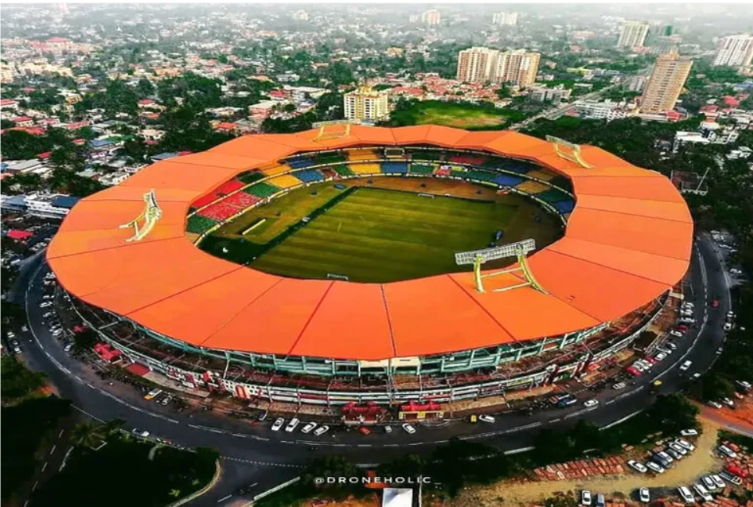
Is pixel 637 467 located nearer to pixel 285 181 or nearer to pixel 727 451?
pixel 727 451

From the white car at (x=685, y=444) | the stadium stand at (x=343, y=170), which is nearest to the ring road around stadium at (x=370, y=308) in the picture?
the white car at (x=685, y=444)

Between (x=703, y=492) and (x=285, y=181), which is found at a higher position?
(x=703, y=492)

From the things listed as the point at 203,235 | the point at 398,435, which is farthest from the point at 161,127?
the point at 398,435

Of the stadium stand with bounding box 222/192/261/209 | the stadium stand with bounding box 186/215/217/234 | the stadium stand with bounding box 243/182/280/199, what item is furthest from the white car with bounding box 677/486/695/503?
the stadium stand with bounding box 243/182/280/199

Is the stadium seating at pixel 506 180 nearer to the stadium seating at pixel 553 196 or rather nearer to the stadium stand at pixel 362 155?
the stadium seating at pixel 553 196

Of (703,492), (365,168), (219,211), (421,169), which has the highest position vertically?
(703,492)

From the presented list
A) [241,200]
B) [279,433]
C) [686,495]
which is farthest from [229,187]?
[686,495]

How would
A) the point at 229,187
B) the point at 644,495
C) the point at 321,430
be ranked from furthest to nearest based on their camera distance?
the point at 229,187, the point at 321,430, the point at 644,495
